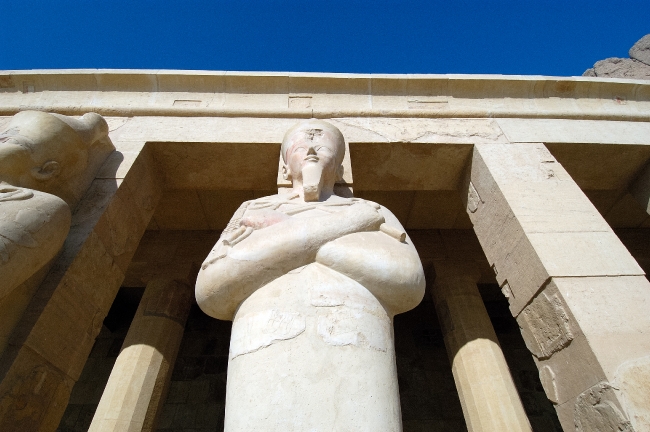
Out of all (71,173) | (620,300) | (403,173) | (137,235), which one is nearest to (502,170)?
(403,173)

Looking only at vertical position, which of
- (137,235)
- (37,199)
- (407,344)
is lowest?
(407,344)

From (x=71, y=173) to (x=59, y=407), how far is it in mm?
1597

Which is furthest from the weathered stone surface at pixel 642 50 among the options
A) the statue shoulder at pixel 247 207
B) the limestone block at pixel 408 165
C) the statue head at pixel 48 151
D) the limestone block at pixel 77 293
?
the statue head at pixel 48 151

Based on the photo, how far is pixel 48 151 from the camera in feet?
8.99

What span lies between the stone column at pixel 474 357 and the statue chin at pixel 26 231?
11.2 ft

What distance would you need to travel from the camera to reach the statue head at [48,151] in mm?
2533

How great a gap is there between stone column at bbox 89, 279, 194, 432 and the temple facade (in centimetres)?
2

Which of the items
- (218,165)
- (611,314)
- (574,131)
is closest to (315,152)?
(218,165)

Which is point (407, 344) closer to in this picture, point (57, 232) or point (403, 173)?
point (403, 173)

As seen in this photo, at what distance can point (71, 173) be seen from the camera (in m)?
3.02

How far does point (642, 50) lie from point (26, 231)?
31.9 feet

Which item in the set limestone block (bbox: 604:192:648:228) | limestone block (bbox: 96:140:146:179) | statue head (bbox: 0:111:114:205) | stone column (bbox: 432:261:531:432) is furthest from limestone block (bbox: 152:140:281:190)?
limestone block (bbox: 604:192:648:228)

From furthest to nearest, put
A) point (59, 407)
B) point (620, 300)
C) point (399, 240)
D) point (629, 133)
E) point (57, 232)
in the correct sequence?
point (629, 133)
point (59, 407)
point (620, 300)
point (57, 232)
point (399, 240)

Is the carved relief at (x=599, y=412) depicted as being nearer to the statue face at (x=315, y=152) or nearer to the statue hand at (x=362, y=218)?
the statue hand at (x=362, y=218)
